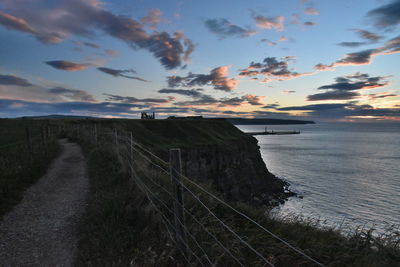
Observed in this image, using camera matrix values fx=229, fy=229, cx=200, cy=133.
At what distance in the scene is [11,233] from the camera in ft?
20.9

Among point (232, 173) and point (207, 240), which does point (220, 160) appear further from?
point (207, 240)

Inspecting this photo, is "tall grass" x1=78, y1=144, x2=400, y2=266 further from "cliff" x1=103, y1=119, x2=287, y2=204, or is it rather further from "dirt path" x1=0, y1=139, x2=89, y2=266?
"cliff" x1=103, y1=119, x2=287, y2=204

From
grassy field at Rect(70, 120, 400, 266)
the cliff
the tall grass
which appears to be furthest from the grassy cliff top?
the tall grass

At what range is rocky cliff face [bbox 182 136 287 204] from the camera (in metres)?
47.2

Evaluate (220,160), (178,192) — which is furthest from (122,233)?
(220,160)

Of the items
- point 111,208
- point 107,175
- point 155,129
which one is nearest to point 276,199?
point 155,129

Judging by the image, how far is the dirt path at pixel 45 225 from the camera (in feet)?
17.5

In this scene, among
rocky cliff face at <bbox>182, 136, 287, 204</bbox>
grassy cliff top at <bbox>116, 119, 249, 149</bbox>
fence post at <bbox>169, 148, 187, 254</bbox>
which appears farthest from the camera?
grassy cliff top at <bbox>116, 119, 249, 149</bbox>

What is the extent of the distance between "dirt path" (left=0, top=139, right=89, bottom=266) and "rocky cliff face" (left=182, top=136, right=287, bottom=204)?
33.4 meters

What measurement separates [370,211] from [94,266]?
1505 inches

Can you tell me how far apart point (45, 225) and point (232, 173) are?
47.0 meters

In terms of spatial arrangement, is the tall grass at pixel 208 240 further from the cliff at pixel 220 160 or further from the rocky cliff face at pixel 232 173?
the rocky cliff face at pixel 232 173

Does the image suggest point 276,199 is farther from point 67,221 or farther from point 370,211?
point 67,221

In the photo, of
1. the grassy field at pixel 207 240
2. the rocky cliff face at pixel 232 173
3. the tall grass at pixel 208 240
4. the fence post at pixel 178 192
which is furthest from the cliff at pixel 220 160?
the fence post at pixel 178 192
